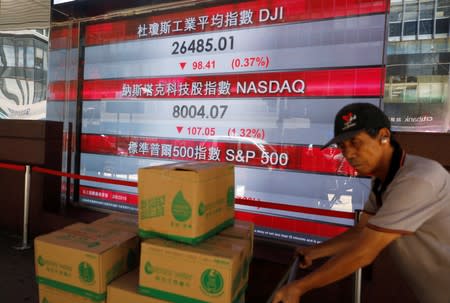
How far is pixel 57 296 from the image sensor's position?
2.01 metres

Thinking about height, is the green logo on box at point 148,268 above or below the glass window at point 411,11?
below

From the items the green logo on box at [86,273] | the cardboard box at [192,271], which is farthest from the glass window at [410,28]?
Result: the green logo on box at [86,273]

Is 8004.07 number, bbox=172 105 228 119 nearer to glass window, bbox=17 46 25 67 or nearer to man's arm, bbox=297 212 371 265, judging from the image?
man's arm, bbox=297 212 371 265

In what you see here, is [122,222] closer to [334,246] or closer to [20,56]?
[334,246]

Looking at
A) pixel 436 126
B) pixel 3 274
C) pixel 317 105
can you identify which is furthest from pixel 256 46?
pixel 3 274

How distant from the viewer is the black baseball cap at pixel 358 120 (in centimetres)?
153

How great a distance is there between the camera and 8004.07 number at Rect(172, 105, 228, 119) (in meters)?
4.20

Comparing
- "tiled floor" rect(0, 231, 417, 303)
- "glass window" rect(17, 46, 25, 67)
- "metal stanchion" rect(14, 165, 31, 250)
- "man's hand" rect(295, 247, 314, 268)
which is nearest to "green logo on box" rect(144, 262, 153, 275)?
"man's hand" rect(295, 247, 314, 268)

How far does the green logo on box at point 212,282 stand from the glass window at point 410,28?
2863 mm

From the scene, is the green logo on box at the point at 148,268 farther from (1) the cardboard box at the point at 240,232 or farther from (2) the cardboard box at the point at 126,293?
(1) the cardboard box at the point at 240,232

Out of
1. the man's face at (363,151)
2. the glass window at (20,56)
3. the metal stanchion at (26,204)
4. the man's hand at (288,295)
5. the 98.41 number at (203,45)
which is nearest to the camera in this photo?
the man's hand at (288,295)

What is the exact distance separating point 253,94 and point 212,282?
263cm

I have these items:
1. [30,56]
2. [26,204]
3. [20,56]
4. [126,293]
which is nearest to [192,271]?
[126,293]

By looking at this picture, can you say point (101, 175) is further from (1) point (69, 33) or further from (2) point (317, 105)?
(2) point (317, 105)
